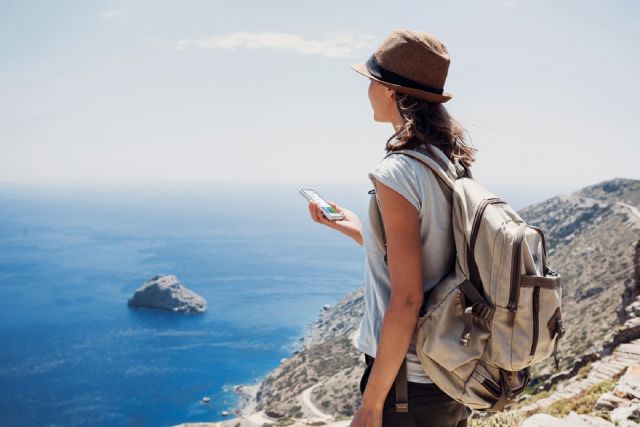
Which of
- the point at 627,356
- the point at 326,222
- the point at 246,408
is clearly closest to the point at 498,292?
the point at 326,222

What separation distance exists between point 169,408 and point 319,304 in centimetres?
5167

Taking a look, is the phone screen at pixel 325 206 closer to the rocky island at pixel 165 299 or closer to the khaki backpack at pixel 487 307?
the khaki backpack at pixel 487 307

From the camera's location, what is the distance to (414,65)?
2.21 metres

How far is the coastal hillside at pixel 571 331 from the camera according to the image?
13625 millimetres

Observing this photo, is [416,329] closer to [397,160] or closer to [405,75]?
[397,160]

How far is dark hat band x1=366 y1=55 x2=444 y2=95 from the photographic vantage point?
222 cm

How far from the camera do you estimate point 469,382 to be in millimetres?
1998

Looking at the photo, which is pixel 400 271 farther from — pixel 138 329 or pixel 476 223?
pixel 138 329

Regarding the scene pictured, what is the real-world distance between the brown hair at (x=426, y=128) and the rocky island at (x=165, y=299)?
112 metres

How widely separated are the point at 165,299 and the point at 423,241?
11355cm

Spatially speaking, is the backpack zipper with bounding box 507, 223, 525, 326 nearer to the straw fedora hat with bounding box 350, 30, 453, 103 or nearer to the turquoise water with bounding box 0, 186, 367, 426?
the straw fedora hat with bounding box 350, 30, 453, 103

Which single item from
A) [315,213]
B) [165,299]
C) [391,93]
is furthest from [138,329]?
[391,93]

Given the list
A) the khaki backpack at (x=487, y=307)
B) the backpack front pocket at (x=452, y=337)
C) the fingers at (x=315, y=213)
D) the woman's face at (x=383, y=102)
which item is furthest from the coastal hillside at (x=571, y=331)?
the woman's face at (x=383, y=102)

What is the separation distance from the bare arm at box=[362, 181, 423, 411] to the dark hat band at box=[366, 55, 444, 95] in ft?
1.66
